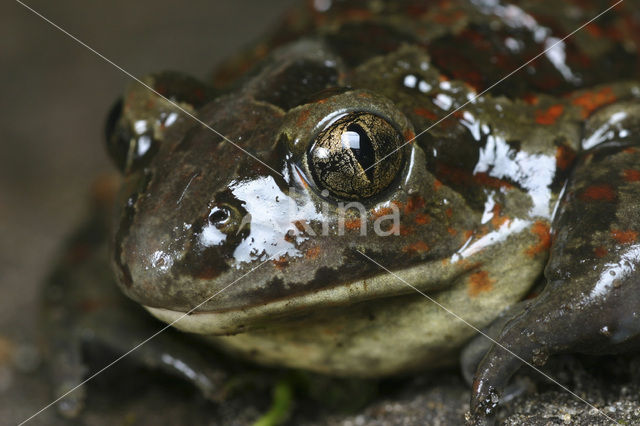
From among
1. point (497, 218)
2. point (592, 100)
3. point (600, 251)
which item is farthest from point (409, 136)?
point (592, 100)

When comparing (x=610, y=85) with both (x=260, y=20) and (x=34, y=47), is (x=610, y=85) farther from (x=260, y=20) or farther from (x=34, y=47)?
(x=34, y=47)

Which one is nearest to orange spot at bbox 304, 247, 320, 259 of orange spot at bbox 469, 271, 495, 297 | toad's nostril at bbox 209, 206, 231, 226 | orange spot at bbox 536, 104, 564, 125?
toad's nostril at bbox 209, 206, 231, 226

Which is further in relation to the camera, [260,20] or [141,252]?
[260,20]

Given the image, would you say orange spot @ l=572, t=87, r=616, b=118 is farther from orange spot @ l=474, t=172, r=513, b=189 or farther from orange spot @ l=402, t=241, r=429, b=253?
orange spot @ l=402, t=241, r=429, b=253

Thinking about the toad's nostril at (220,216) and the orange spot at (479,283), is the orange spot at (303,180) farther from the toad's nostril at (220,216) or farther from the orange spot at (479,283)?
the orange spot at (479,283)

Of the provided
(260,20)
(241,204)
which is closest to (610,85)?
(241,204)

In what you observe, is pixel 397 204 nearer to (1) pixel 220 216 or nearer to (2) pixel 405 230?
(2) pixel 405 230

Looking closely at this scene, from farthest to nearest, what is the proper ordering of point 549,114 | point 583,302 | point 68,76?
point 68,76 < point 549,114 < point 583,302

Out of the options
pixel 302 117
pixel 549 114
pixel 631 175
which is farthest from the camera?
pixel 549 114
